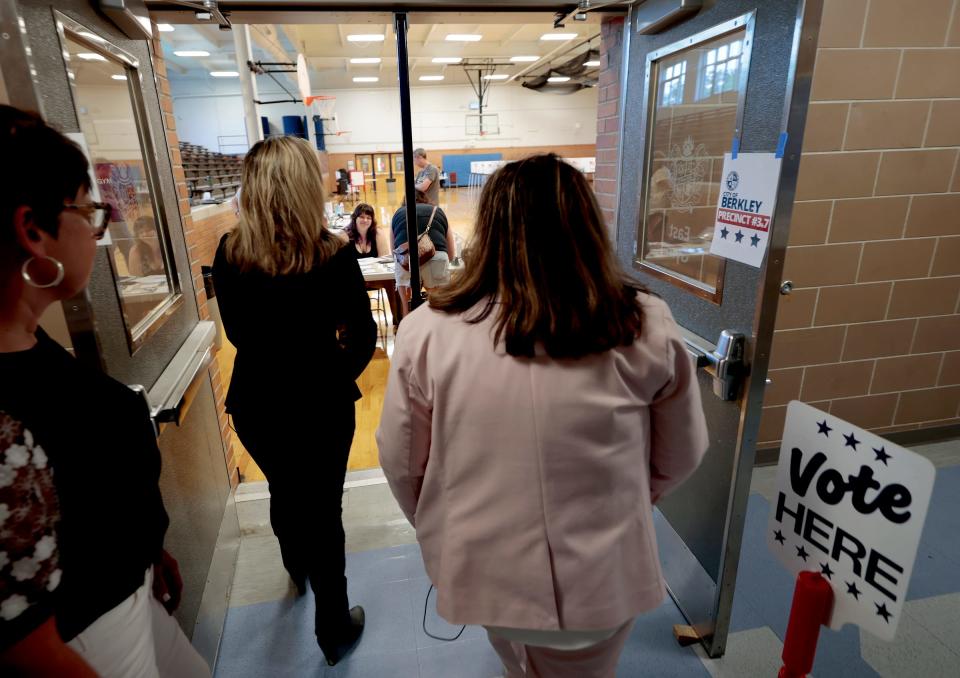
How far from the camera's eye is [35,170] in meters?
0.74

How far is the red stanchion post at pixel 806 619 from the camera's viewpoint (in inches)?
47.6

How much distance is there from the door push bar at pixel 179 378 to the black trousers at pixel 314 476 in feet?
0.59

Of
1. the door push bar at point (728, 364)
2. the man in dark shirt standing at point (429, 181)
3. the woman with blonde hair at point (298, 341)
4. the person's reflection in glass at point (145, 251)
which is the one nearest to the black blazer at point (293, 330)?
the woman with blonde hair at point (298, 341)

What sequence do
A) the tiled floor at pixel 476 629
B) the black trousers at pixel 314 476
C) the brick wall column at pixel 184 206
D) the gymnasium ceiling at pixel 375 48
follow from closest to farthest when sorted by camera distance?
the black trousers at pixel 314 476 → the tiled floor at pixel 476 629 → the brick wall column at pixel 184 206 → the gymnasium ceiling at pixel 375 48

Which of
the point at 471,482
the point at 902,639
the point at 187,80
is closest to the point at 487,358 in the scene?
the point at 471,482

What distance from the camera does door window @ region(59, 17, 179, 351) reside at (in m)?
1.38

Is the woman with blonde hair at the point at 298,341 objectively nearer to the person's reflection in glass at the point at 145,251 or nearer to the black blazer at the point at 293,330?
the black blazer at the point at 293,330

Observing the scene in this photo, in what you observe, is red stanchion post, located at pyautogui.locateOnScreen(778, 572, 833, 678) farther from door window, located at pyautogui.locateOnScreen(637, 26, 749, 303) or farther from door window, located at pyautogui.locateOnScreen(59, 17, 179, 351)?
door window, located at pyautogui.locateOnScreen(59, 17, 179, 351)

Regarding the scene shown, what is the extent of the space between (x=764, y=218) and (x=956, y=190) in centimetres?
203

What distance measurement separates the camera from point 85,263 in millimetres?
829

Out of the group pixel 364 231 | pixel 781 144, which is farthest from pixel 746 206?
pixel 364 231

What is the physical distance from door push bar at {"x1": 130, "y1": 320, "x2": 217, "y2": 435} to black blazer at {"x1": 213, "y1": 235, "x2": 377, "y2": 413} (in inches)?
6.3

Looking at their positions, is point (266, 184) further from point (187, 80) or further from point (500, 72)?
point (187, 80)

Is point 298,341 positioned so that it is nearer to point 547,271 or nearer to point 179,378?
A: point 179,378
